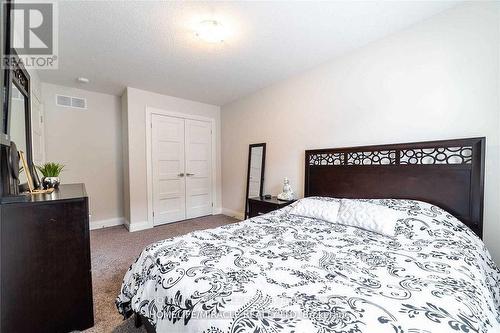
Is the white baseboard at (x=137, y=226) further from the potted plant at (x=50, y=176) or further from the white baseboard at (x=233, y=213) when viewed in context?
the potted plant at (x=50, y=176)

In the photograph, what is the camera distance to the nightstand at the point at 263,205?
2895mm

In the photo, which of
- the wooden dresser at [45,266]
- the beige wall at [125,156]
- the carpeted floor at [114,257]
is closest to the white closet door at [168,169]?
the carpeted floor at [114,257]

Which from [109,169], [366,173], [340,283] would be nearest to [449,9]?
[366,173]

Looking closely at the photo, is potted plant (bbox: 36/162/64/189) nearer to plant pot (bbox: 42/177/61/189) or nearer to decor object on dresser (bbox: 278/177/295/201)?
plant pot (bbox: 42/177/61/189)

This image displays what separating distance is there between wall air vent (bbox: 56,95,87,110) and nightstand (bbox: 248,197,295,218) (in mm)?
3173

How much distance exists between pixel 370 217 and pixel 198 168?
3.35 metres

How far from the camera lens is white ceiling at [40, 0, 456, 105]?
1775 millimetres

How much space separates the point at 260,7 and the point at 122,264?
290cm

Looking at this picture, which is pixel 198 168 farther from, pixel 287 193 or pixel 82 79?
pixel 82 79

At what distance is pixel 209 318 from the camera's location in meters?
0.82

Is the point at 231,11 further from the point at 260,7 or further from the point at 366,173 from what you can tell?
the point at 366,173
